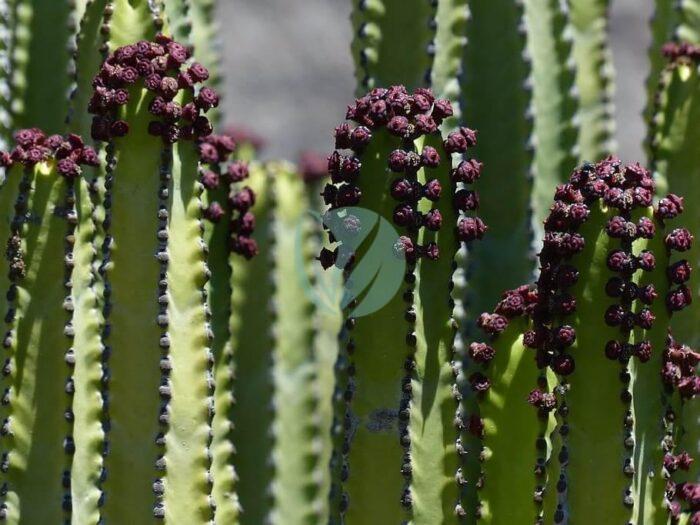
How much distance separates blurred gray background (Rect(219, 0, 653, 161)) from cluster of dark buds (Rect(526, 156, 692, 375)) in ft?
18.5

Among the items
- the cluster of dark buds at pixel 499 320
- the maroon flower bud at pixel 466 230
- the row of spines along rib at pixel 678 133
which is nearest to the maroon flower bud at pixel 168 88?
the maroon flower bud at pixel 466 230

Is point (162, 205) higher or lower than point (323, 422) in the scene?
higher

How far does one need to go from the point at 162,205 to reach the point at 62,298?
0.28m

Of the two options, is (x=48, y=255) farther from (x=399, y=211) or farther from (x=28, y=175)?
(x=399, y=211)

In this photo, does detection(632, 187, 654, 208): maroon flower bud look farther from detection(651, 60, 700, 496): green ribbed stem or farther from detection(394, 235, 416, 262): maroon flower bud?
detection(651, 60, 700, 496): green ribbed stem

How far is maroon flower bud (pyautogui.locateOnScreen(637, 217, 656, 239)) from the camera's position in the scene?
8.32ft

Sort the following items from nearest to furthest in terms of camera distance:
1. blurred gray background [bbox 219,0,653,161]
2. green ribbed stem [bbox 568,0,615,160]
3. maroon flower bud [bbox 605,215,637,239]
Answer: maroon flower bud [bbox 605,215,637,239] < green ribbed stem [bbox 568,0,615,160] < blurred gray background [bbox 219,0,653,161]

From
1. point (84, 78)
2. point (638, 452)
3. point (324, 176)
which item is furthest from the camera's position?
point (324, 176)

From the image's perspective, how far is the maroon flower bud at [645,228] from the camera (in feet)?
8.32

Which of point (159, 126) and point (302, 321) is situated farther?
point (302, 321)

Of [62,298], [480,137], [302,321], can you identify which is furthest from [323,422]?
[62,298]

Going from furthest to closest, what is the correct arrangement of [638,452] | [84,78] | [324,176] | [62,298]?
[324,176] < [84,78] < [62,298] < [638,452]

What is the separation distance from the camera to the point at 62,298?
9.25 feet

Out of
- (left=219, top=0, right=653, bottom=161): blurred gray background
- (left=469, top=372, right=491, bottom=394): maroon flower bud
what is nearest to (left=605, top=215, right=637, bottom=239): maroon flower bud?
(left=469, top=372, right=491, bottom=394): maroon flower bud
